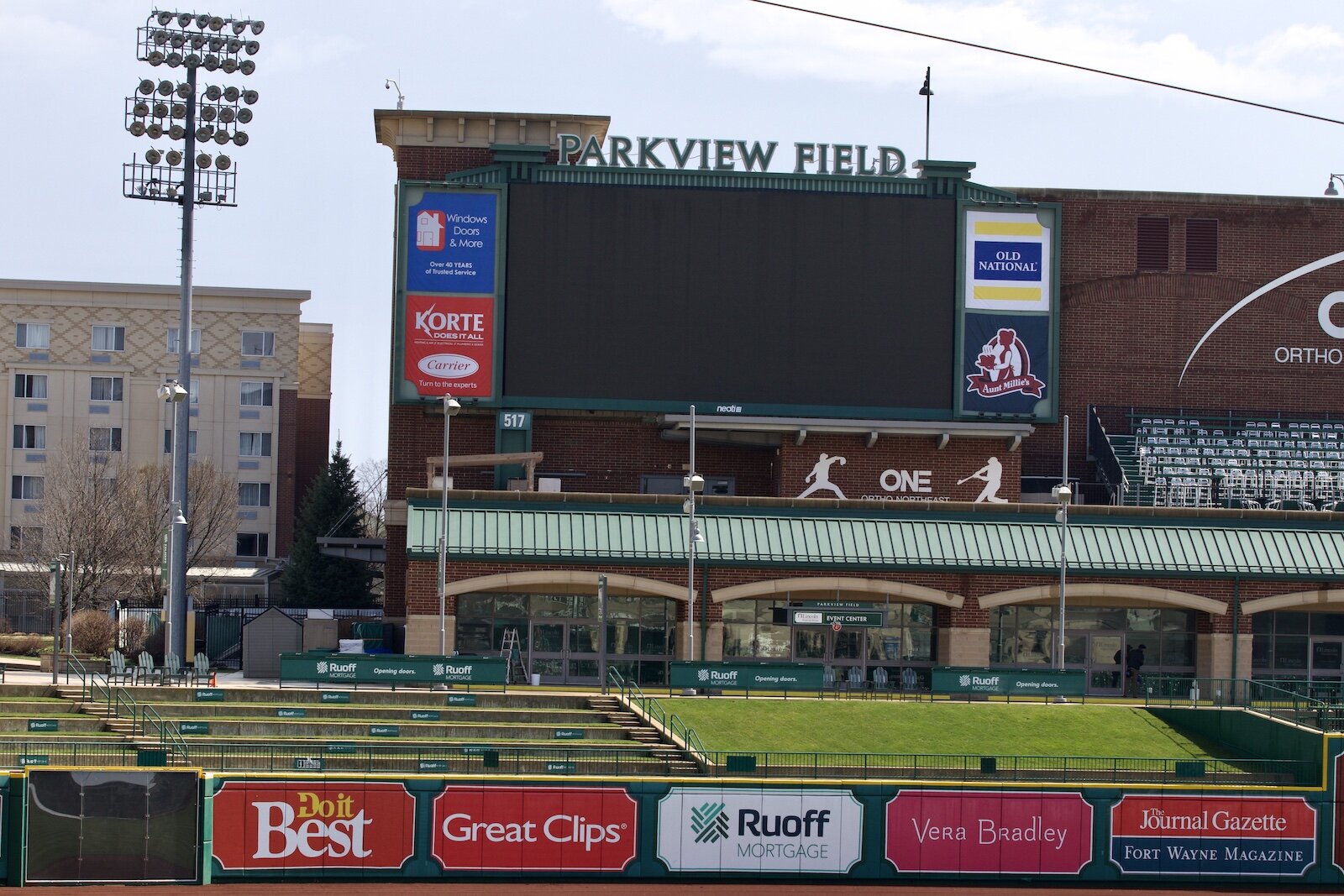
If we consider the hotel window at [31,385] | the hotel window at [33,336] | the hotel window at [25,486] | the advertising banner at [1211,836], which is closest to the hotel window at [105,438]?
the hotel window at [31,385]

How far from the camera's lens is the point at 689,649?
46688 mm

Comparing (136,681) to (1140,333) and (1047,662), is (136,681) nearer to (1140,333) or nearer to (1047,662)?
(1047,662)

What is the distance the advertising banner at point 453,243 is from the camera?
53969mm

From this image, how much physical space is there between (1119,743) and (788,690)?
27.9 feet

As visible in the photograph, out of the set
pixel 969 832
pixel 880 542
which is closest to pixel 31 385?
pixel 880 542

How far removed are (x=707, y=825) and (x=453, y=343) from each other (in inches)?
1079

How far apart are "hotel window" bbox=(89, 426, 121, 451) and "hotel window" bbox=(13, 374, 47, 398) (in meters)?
3.53

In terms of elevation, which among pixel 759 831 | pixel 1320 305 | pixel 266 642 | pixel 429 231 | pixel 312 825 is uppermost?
pixel 429 231

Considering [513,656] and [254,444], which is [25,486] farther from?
[513,656]

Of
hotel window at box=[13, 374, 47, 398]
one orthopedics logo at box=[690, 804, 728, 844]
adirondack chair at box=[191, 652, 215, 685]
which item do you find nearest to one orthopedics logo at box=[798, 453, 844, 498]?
adirondack chair at box=[191, 652, 215, 685]

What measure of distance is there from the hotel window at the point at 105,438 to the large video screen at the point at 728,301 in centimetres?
3263

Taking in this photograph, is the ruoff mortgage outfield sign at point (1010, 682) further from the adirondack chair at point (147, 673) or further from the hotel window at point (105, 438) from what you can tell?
the hotel window at point (105, 438)

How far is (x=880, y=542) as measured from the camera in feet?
166

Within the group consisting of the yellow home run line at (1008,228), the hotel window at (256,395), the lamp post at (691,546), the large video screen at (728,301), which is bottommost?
the lamp post at (691,546)
